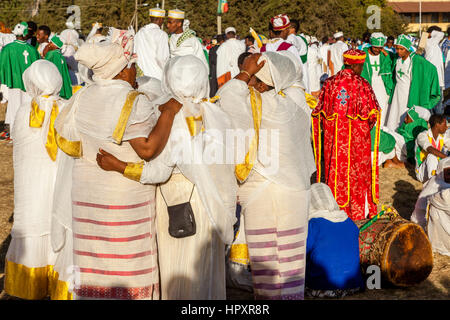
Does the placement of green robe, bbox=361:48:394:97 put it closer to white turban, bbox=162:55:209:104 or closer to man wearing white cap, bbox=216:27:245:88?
man wearing white cap, bbox=216:27:245:88

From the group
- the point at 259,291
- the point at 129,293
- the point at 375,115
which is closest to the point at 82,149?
the point at 129,293

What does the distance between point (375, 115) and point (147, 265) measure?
10.9 ft

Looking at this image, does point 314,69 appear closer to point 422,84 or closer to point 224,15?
point 422,84

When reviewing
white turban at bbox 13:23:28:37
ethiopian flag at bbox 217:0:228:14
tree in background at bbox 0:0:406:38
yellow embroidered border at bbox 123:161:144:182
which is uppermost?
tree in background at bbox 0:0:406:38

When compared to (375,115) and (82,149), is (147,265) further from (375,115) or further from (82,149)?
(375,115)

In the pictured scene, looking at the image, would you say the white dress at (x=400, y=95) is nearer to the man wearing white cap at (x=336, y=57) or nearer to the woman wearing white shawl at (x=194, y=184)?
the man wearing white cap at (x=336, y=57)

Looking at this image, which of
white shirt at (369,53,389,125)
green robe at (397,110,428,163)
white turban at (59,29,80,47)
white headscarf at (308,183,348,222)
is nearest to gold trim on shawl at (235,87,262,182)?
white headscarf at (308,183,348,222)

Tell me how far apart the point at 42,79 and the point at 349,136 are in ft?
9.95

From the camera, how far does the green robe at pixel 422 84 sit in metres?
9.48

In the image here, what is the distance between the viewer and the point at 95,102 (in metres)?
3.49

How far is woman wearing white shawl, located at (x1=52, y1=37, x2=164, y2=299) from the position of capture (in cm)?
347

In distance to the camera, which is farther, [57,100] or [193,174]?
[57,100]

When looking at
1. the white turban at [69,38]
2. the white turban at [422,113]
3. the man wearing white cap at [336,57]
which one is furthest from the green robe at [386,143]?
the man wearing white cap at [336,57]

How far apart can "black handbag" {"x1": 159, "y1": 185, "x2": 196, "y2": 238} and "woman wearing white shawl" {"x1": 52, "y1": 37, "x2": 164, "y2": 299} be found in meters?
0.17
